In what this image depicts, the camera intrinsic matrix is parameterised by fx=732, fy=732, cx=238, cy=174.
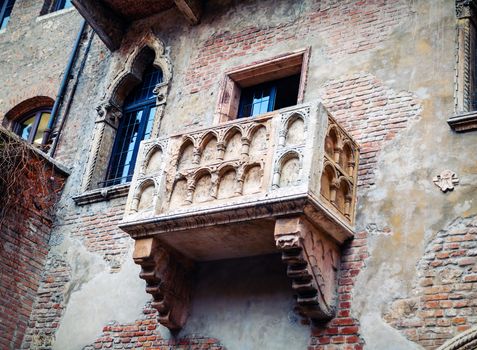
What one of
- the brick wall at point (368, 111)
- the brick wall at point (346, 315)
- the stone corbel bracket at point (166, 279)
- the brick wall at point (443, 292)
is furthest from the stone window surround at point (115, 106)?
the brick wall at point (443, 292)

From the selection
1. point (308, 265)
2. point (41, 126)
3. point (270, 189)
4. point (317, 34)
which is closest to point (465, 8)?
point (317, 34)

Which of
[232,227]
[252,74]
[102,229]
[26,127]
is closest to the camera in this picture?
[232,227]

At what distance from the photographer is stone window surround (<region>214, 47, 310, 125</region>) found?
9453 mm

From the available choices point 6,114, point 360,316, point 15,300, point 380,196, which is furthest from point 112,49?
point 360,316

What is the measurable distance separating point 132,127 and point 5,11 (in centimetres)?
535

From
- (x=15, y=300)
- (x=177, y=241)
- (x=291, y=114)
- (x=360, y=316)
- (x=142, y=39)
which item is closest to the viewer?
(x=360, y=316)

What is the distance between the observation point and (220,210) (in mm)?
7453

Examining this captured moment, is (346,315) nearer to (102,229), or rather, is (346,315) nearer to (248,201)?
(248,201)

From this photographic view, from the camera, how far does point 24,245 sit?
9992 millimetres

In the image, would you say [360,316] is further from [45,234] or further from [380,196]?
[45,234]

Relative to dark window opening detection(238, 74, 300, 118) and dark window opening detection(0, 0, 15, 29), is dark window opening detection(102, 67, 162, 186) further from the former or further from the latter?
dark window opening detection(0, 0, 15, 29)

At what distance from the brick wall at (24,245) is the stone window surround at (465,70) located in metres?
5.80

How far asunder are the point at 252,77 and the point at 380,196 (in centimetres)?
293

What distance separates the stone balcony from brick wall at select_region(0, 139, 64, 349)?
7.90 ft
